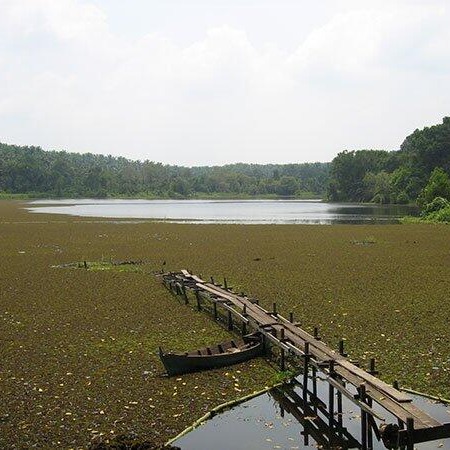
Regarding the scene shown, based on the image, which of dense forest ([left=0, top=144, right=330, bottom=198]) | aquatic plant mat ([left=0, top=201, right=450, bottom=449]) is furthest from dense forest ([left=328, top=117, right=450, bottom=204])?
aquatic plant mat ([left=0, top=201, right=450, bottom=449])

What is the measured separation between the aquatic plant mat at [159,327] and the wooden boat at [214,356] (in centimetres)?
21

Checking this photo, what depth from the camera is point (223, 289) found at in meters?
17.6

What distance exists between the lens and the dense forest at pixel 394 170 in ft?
313

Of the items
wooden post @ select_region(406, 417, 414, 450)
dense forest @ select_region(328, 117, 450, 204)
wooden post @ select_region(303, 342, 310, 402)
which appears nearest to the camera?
wooden post @ select_region(406, 417, 414, 450)

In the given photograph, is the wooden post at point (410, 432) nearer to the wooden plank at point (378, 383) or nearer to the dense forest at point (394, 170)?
the wooden plank at point (378, 383)

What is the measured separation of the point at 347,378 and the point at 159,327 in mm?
6813

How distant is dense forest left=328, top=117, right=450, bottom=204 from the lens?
95519mm

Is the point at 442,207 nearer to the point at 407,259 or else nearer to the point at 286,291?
the point at 407,259

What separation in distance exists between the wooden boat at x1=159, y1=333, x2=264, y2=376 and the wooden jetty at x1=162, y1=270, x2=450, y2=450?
37cm

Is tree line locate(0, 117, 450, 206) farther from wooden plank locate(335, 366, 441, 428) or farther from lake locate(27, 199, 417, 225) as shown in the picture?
wooden plank locate(335, 366, 441, 428)

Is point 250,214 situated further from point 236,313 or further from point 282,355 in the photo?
point 282,355

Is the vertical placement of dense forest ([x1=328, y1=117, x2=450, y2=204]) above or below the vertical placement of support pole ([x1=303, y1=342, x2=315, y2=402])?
above

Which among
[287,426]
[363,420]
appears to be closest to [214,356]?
[287,426]

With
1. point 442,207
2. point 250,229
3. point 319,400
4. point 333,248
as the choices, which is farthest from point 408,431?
point 442,207
